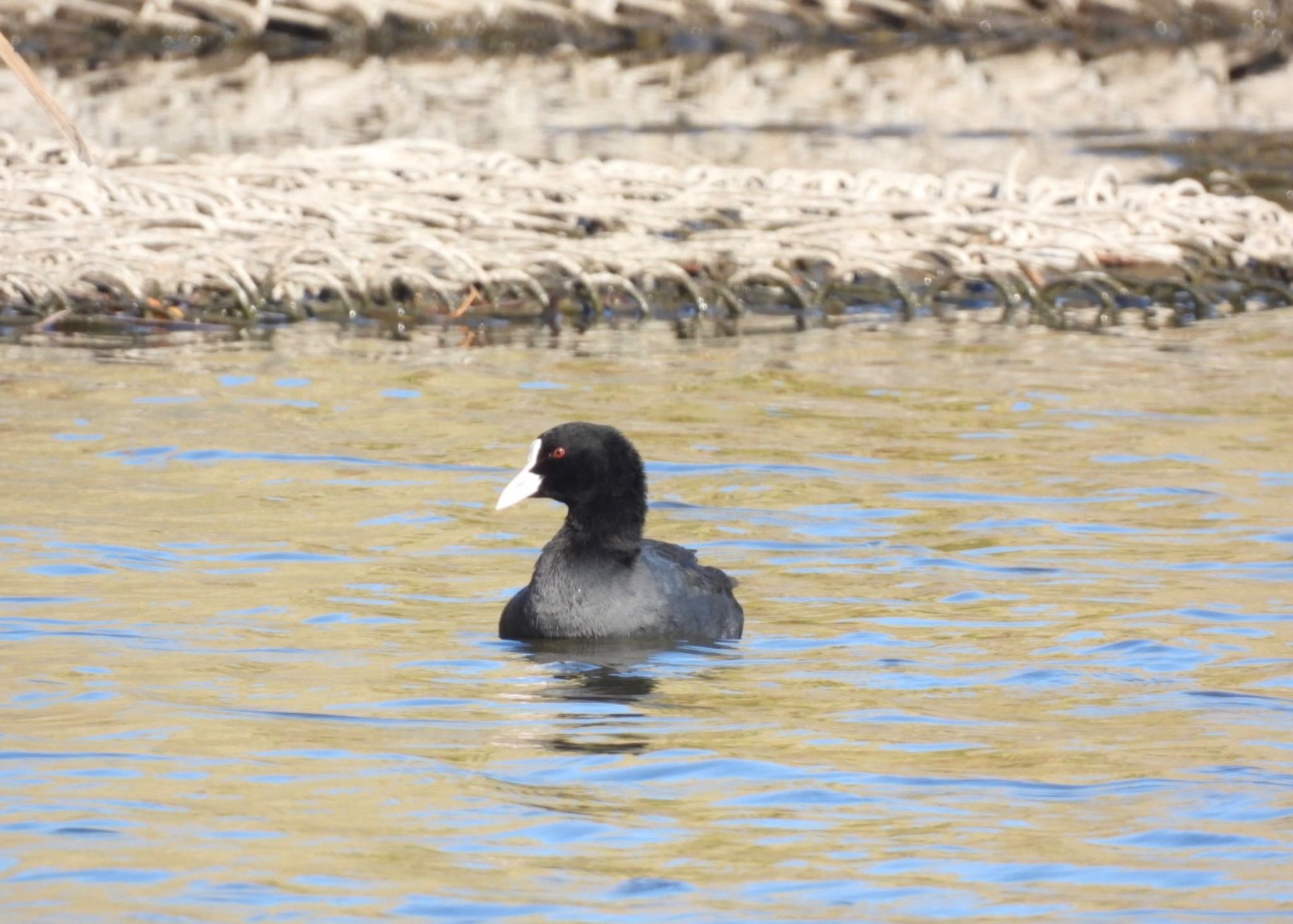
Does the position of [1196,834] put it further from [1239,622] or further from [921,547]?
[921,547]

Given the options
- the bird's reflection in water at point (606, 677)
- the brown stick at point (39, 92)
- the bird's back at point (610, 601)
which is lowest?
the bird's reflection in water at point (606, 677)

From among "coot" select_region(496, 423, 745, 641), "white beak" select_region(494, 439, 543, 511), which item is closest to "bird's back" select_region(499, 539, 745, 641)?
"coot" select_region(496, 423, 745, 641)

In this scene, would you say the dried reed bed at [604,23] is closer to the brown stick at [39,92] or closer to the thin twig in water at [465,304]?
the thin twig in water at [465,304]

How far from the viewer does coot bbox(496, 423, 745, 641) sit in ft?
29.6

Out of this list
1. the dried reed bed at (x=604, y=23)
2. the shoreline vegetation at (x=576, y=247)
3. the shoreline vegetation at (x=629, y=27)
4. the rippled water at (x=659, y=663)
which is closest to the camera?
the rippled water at (x=659, y=663)

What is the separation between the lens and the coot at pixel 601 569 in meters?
9.02

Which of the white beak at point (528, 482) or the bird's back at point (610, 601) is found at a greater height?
the white beak at point (528, 482)

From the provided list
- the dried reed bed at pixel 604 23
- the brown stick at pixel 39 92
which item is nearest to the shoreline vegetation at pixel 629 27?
the dried reed bed at pixel 604 23

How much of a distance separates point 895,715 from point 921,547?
3.08 metres

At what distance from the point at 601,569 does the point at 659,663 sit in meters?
0.39

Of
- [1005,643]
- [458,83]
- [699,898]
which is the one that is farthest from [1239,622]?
[458,83]

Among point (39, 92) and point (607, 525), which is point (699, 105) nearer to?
point (607, 525)

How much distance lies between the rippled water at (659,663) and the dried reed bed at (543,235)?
7.09 feet

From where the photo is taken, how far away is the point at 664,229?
19.7 m
